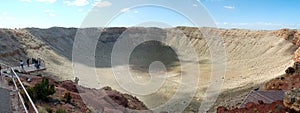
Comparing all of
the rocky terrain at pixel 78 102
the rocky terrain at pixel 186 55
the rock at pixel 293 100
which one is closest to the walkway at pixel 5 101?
the rocky terrain at pixel 78 102

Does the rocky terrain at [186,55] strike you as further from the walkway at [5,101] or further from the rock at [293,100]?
the walkway at [5,101]

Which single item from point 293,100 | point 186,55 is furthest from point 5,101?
point 186,55

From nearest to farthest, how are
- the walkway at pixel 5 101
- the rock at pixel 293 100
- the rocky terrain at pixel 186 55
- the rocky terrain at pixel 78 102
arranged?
the walkway at pixel 5 101 → the rock at pixel 293 100 → the rocky terrain at pixel 78 102 → the rocky terrain at pixel 186 55

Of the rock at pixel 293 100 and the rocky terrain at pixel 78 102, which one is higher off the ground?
the rock at pixel 293 100

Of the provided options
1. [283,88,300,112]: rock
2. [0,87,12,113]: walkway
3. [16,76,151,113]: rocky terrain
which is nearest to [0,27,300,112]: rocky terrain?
[16,76,151,113]: rocky terrain

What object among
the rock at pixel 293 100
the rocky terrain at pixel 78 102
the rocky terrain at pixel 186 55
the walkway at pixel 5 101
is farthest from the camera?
the rocky terrain at pixel 186 55

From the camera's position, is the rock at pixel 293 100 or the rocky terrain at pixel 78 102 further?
the rocky terrain at pixel 78 102

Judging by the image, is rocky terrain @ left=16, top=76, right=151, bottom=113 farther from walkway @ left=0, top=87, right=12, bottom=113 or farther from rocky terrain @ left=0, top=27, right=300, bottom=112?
rocky terrain @ left=0, top=27, right=300, bottom=112

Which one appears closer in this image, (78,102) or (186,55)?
(78,102)

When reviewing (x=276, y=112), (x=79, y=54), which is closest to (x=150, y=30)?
(x=79, y=54)

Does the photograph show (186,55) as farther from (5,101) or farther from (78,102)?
(5,101)
